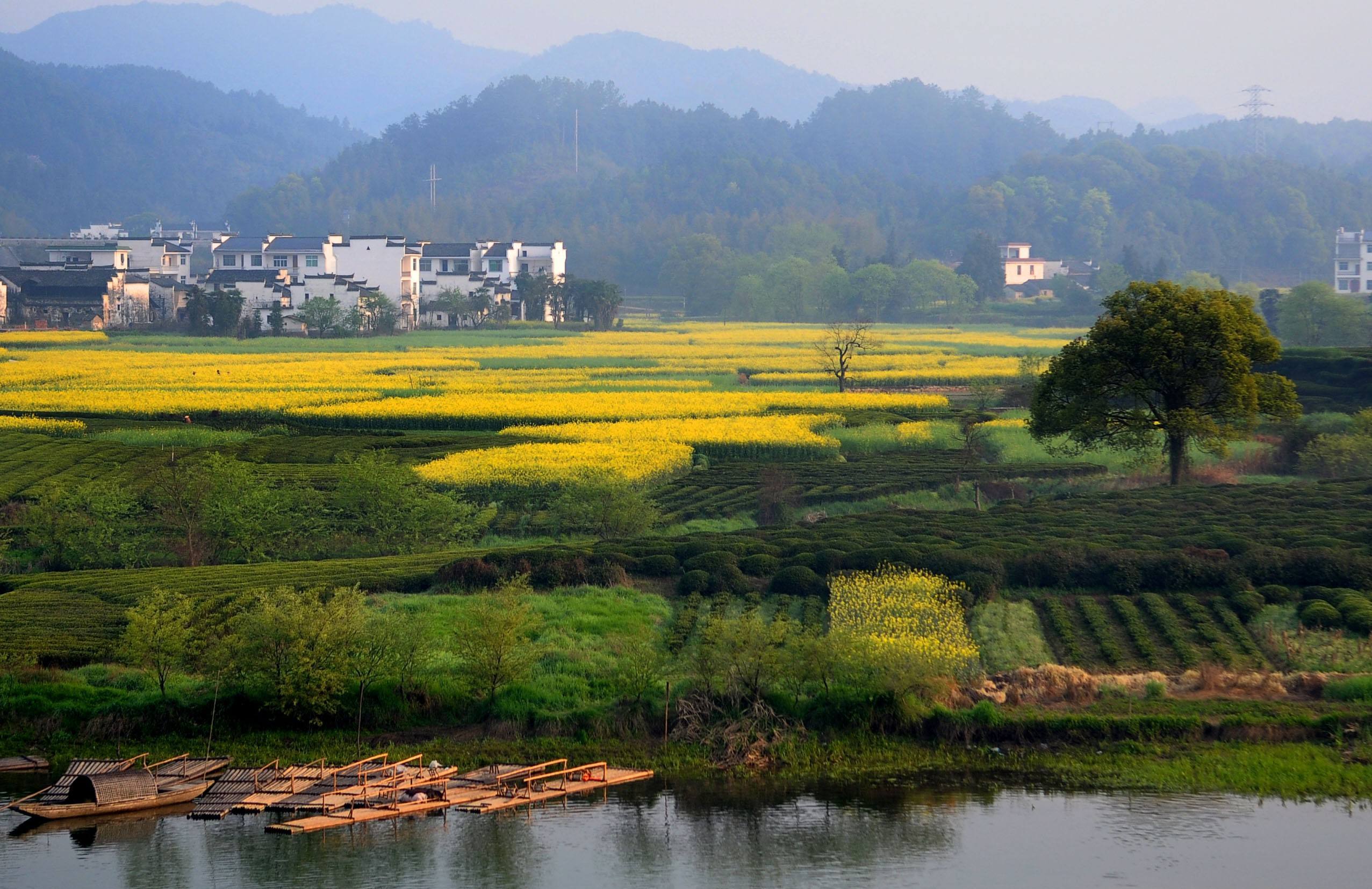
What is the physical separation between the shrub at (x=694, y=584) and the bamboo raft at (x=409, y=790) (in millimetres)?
9322

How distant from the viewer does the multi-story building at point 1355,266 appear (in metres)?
138

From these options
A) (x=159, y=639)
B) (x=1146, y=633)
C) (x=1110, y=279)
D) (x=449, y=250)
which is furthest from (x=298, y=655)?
(x=1110, y=279)

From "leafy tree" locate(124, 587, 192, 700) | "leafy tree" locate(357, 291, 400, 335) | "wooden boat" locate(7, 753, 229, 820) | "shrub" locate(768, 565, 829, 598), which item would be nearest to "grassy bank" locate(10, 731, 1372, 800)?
"wooden boat" locate(7, 753, 229, 820)

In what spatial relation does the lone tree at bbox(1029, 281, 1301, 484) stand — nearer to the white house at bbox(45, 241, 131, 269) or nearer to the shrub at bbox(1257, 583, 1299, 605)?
the shrub at bbox(1257, 583, 1299, 605)

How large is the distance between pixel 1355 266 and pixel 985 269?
34429 mm

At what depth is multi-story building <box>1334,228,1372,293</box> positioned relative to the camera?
138 meters

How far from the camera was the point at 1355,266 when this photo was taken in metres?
140

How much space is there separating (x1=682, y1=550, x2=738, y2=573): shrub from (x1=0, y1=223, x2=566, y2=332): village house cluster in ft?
257

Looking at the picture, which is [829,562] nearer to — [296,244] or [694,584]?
[694,584]

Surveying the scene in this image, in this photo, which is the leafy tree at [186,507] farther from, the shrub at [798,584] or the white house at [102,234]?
the white house at [102,234]

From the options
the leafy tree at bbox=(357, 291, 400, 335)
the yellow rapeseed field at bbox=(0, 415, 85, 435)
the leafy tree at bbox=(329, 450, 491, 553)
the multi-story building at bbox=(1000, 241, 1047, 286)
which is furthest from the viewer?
the multi-story building at bbox=(1000, 241, 1047, 286)

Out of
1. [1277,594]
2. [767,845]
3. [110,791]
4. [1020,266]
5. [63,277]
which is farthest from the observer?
[1020,266]

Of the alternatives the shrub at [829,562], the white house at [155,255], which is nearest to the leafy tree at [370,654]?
the shrub at [829,562]

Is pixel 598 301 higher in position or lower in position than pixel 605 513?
higher
